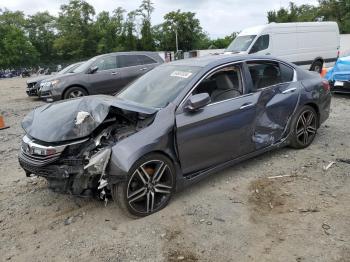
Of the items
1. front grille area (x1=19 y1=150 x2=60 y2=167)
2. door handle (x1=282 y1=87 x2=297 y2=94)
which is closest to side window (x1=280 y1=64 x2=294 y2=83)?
door handle (x1=282 y1=87 x2=297 y2=94)

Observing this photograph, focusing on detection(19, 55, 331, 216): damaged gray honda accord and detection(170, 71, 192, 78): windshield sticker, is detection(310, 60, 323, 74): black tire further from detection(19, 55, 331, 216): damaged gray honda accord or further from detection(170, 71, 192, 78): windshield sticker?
detection(170, 71, 192, 78): windshield sticker

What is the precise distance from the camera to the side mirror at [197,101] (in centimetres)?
410

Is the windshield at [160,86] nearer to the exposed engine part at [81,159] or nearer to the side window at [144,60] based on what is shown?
the exposed engine part at [81,159]

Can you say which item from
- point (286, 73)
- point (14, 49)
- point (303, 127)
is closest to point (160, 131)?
point (286, 73)

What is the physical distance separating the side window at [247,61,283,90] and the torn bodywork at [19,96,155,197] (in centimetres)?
177

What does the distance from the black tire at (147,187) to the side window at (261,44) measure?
10440 mm

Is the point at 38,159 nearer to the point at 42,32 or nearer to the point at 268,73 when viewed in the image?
the point at 268,73

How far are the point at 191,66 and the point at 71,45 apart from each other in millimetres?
60269

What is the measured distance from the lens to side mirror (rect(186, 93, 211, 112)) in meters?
4.10

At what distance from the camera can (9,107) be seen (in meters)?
12.7

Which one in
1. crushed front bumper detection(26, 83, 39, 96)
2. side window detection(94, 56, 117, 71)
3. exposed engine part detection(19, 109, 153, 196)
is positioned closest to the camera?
exposed engine part detection(19, 109, 153, 196)

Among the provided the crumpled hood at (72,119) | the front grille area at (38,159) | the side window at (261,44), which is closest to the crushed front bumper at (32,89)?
the side window at (261,44)

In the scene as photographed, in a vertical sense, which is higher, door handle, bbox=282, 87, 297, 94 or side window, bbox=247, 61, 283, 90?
side window, bbox=247, 61, 283, 90

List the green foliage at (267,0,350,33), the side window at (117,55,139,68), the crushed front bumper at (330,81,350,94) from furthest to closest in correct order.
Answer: the green foliage at (267,0,350,33), the side window at (117,55,139,68), the crushed front bumper at (330,81,350,94)
